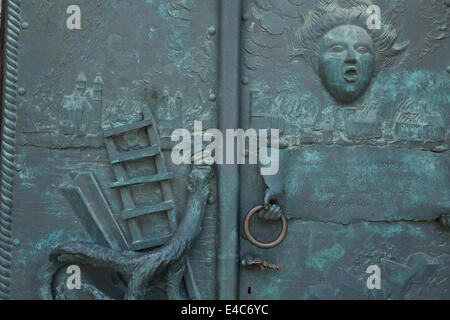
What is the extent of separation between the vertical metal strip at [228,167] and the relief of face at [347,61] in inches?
16.8

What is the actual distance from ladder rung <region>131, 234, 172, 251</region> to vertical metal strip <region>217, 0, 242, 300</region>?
0.85 ft

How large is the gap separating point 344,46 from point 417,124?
1.69 feet

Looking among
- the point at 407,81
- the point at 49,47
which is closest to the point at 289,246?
the point at 407,81

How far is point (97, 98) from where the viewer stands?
3.00 m

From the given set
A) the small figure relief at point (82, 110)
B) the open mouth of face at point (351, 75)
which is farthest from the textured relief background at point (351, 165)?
the small figure relief at point (82, 110)

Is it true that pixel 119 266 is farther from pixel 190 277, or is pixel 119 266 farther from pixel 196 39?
pixel 196 39

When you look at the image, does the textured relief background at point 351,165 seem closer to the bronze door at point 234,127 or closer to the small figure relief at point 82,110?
the bronze door at point 234,127

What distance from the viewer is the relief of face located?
2.98 metres

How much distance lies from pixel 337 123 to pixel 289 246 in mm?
630

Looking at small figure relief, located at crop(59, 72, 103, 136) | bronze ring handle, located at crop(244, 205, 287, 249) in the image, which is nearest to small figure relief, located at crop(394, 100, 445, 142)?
bronze ring handle, located at crop(244, 205, 287, 249)

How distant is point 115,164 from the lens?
116 inches

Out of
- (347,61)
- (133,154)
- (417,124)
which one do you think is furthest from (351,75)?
(133,154)

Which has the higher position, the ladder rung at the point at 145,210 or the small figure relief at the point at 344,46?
the small figure relief at the point at 344,46

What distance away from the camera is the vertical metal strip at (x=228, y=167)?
291 centimetres
